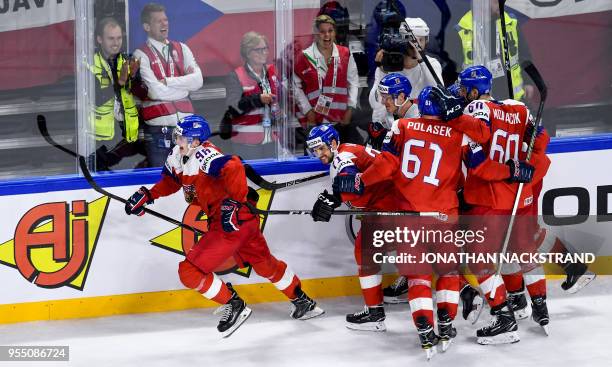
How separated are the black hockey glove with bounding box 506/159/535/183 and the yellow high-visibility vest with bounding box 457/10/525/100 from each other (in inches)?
38.4

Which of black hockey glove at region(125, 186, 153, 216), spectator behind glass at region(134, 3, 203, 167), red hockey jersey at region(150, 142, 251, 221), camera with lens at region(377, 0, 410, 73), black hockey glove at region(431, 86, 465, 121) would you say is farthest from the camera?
camera with lens at region(377, 0, 410, 73)

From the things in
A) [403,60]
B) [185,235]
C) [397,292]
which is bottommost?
[397,292]

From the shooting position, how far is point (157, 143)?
21.9 ft

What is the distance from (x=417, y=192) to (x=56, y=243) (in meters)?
1.88

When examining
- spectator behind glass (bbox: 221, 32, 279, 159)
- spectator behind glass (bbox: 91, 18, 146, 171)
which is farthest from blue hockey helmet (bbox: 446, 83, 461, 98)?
spectator behind glass (bbox: 91, 18, 146, 171)

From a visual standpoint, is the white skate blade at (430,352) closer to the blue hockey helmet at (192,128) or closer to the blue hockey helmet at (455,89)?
the blue hockey helmet at (455,89)

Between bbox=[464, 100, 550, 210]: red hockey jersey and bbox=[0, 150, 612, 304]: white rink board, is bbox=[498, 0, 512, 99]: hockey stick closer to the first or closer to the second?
bbox=[0, 150, 612, 304]: white rink board

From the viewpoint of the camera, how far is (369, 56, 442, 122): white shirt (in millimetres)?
6809

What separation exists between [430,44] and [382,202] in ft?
3.55

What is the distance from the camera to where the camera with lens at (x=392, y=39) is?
266 inches

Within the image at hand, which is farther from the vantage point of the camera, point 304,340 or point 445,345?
point 304,340

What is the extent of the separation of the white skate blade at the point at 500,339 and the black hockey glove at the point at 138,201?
1.78m

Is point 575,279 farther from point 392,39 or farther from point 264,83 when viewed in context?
point 264,83

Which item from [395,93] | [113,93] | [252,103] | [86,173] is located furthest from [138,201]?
[395,93]
